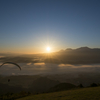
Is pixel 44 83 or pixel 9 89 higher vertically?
pixel 9 89

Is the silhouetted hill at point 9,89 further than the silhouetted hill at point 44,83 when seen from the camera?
No

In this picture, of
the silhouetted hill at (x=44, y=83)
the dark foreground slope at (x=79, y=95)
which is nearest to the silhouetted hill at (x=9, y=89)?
the silhouetted hill at (x=44, y=83)

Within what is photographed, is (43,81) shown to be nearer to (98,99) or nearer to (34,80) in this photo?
(34,80)

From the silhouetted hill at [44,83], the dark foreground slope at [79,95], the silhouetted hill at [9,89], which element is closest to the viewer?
the dark foreground slope at [79,95]

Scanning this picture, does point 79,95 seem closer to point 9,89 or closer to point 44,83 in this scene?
point 9,89

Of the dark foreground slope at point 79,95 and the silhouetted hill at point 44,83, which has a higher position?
the dark foreground slope at point 79,95

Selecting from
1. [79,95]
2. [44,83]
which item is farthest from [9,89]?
[79,95]

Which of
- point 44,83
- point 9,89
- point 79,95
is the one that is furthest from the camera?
point 44,83

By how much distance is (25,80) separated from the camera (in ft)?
355

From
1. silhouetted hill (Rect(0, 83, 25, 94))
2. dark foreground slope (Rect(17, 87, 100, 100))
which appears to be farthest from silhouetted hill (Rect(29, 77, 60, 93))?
dark foreground slope (Rect(17, 87, 100, 100))

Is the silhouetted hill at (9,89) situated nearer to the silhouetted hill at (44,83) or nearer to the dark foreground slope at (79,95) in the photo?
the silhouetted hill at (44,83)

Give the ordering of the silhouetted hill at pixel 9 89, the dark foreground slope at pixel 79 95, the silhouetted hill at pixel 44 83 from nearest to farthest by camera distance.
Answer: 1. the dark foreground slope at pixel 79 95
2. the silhouetted hill at pixel 9 89
3. the silhouetted hill at pixel 44 83

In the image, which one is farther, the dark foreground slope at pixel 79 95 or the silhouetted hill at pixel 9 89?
the silhouetted hill at pixel 9 89

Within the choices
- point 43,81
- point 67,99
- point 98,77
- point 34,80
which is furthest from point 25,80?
point 67,99
